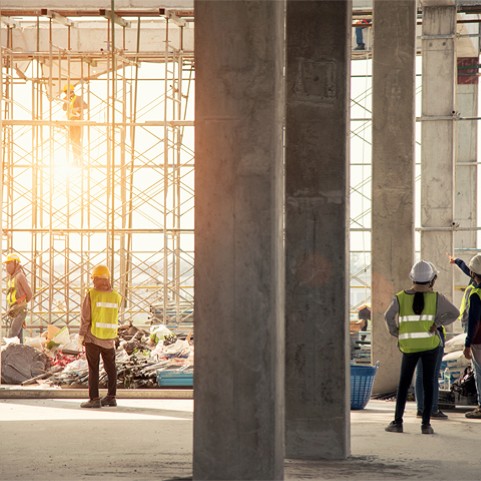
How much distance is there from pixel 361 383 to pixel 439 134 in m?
7.15

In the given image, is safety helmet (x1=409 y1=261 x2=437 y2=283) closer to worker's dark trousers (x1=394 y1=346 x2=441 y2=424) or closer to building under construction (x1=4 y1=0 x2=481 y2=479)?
worker's dark trousers (x1=394 y1=346 x2=441 y2=424)

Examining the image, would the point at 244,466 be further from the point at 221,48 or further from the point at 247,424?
the point at 221,48

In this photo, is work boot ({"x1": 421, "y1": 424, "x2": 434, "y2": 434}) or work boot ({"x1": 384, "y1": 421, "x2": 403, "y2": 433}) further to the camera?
work boot ({"x1": 384, "y1": 421, "x2": 403, "y2": 433})

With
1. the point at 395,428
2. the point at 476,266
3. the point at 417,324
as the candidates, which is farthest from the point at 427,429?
the point at 476,266

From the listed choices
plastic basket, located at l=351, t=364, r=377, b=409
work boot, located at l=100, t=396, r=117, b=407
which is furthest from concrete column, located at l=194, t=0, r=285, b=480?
work boot, located at l=100, t=396, r=117, b=407

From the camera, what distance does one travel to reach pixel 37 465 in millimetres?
10312

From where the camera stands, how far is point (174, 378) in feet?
59.2

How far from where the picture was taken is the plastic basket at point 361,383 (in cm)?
1523

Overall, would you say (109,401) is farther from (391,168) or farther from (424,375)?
(391,168)

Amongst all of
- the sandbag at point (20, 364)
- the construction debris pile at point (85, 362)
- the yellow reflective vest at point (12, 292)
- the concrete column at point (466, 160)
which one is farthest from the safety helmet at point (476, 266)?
the concrete column at point (466, 160)

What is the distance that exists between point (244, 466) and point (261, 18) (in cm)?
312

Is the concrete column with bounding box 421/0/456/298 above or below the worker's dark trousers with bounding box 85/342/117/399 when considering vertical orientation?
above

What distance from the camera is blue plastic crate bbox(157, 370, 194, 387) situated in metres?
18.0

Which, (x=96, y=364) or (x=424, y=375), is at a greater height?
(x=424, y=375)
